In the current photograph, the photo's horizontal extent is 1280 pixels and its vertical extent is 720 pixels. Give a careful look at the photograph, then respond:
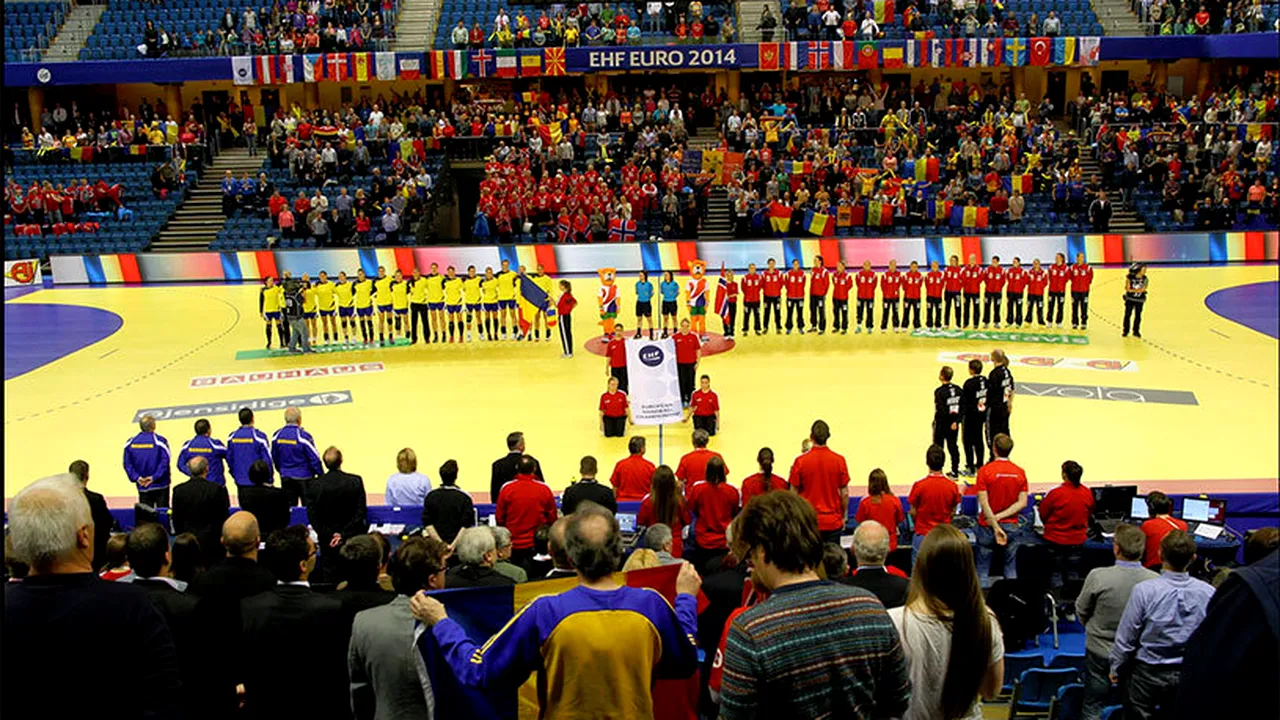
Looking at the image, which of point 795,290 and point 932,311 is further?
point 932,311

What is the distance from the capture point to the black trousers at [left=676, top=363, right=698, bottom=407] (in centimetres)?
1692

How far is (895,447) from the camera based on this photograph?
49.1ft

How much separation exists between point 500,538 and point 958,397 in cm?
783

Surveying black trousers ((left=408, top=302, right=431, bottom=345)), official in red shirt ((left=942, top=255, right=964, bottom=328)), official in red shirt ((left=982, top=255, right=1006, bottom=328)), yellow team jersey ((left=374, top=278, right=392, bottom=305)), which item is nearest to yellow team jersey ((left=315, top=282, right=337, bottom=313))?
yellow team jersey ((left=374, top=278, right=392, bottom=305))

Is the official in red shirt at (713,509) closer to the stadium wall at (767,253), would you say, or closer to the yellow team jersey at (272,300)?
the yellow team jersey at (272,300)

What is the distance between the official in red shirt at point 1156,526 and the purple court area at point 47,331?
59.9 feet

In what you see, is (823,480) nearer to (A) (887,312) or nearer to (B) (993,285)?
(A) (887,312)

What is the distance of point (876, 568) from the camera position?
5465 mm

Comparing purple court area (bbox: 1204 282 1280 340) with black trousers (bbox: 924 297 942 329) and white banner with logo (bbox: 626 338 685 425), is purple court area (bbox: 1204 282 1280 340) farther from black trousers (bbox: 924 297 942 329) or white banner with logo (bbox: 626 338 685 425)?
white banner with logo (bbox: 626 338 685 425)

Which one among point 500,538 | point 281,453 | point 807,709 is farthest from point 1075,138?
point 807,709

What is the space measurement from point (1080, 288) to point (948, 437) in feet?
29.0

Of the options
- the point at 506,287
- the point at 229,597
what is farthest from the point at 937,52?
the point at 229,597

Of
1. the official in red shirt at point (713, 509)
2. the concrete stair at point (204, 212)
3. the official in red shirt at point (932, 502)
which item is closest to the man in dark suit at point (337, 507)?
the official in red shirt at point (713, 509)

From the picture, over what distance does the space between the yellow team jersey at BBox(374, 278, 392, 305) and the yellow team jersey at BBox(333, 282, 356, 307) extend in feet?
1.50
